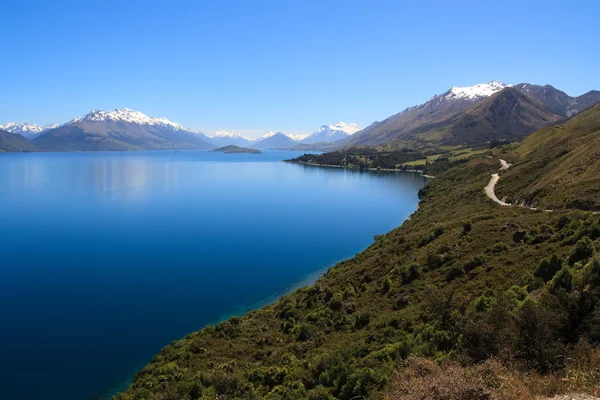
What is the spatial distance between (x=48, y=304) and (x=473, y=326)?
5180cm

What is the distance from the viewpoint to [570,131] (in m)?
113

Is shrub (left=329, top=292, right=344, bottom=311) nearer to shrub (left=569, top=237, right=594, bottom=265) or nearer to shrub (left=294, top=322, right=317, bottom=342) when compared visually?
shrub (left=294, top=322, right=317, bottom=342)

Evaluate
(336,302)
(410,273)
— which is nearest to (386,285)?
(410,273)

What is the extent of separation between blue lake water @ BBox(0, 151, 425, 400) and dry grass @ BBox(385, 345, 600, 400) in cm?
3047

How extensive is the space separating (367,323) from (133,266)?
145ft

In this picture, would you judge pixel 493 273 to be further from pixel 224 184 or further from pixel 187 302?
pixel 224 184

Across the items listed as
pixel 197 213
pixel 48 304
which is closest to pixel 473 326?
pixel 48 304

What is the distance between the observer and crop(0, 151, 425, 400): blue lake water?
36562 mm

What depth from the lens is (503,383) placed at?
12.5 metres

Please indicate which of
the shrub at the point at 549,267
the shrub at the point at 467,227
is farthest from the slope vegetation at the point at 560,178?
the shrub at the point at 549,267

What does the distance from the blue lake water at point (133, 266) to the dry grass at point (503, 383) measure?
3047 cm

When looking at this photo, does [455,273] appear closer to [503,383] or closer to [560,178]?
[503,383]

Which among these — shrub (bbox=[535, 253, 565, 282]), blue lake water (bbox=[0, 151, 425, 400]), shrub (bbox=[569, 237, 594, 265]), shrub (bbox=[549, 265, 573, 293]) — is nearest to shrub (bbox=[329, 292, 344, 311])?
blue lake water (bbox=[0, 151, 425, 400])

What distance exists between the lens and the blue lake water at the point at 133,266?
3656 cm
